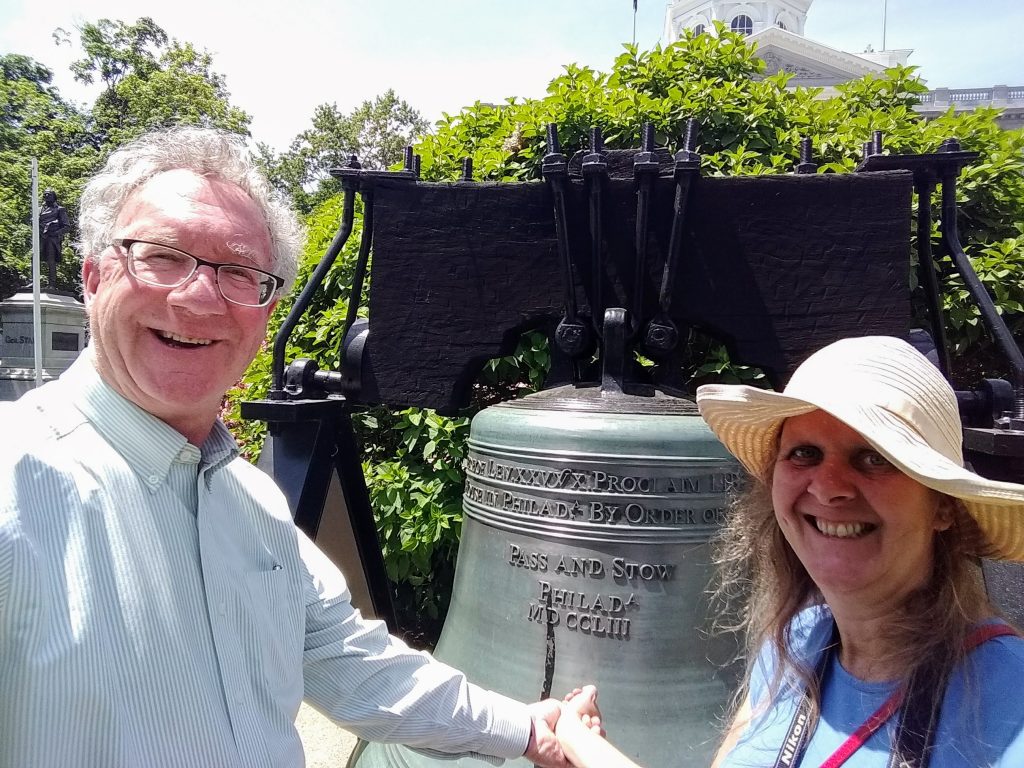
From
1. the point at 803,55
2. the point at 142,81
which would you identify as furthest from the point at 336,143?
the point at 803,55

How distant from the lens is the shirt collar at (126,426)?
1064 millimetres

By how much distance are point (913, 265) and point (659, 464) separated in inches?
80.6

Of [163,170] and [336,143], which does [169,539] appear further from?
[336,143]

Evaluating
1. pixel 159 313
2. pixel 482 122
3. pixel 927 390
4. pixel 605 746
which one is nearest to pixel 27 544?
pixel 159 313

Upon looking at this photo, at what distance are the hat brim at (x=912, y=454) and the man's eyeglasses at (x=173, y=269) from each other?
0.78m

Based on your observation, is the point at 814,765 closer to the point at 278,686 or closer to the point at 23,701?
the point at 278,686

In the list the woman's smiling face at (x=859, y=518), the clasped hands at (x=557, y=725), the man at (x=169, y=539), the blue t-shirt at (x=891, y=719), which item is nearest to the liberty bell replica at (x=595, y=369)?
the clasped hands at (x=557, y=725)

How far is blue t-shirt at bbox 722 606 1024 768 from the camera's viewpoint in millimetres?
881

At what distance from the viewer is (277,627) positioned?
1201 millimetres

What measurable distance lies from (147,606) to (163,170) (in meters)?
0.65

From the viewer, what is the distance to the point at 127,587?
98 cm

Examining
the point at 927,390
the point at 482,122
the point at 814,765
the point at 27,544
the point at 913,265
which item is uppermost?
the point at 482,122

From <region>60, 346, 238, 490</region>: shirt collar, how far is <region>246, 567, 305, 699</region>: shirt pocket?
235 mm

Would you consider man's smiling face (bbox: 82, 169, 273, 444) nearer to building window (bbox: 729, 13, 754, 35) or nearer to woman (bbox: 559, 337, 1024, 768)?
woman (bbox: 559, 337, 1024, 768)
